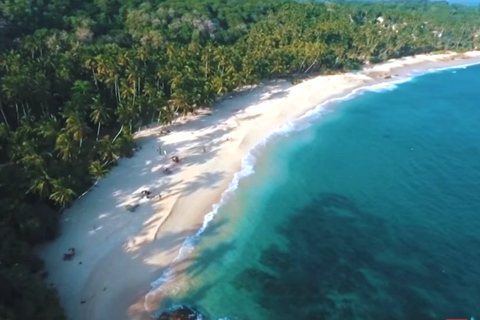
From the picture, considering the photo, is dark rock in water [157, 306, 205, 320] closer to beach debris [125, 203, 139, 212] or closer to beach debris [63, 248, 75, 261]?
beach debris [63, 248, 75, 261]

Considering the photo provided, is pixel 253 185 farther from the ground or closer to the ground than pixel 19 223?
closer to the ground

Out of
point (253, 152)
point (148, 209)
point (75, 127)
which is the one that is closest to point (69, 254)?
point (148, 209)

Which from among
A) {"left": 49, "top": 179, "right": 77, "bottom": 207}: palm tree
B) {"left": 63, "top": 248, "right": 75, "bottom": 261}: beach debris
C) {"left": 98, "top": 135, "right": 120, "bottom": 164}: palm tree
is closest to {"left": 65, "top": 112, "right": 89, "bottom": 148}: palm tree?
{"left": 98, "top": 135, "right": 120, "bottom": 164}: palm tree

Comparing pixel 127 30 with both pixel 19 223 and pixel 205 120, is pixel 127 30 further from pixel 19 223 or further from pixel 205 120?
pixel 19 223

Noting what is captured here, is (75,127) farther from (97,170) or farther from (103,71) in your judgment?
(103,71)

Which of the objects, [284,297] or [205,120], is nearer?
[284,297]

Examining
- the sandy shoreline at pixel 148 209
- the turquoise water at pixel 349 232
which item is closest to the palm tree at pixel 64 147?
the sandy shoreline at pixel 148 209

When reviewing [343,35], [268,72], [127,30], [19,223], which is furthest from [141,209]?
[343,35]
